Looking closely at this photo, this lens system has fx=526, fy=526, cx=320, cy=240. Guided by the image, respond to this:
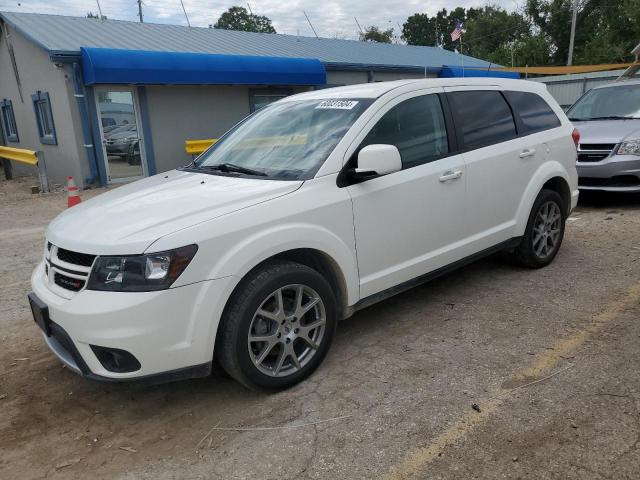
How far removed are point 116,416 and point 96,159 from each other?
1076 centimetres

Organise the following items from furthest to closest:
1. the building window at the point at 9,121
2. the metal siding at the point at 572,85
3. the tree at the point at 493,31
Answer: the tree at the point at 493,31, the metal siding at the point at 572,85, the building window at the point at 9,121

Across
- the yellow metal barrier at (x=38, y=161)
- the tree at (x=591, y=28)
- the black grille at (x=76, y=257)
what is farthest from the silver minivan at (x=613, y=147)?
the tree at (x=591, y=28)

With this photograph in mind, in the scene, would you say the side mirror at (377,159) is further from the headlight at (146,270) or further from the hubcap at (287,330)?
the headlight at (146,270)

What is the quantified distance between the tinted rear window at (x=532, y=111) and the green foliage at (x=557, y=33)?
108 feet

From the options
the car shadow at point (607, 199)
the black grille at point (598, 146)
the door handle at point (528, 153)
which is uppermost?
the door handle at point (528, 153)

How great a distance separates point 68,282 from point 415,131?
2519mm

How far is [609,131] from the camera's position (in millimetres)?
7559

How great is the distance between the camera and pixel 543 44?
42062mm

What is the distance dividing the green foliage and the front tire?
35.7 m

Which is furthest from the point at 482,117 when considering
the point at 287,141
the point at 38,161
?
the point at 38,161

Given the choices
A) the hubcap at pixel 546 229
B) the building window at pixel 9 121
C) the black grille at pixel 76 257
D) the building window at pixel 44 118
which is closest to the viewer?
the black grille at pixel 76 257

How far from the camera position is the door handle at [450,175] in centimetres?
388

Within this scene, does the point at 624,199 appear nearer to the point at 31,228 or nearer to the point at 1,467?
the point at 1,467

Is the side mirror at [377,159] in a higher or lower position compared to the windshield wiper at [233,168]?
higher
